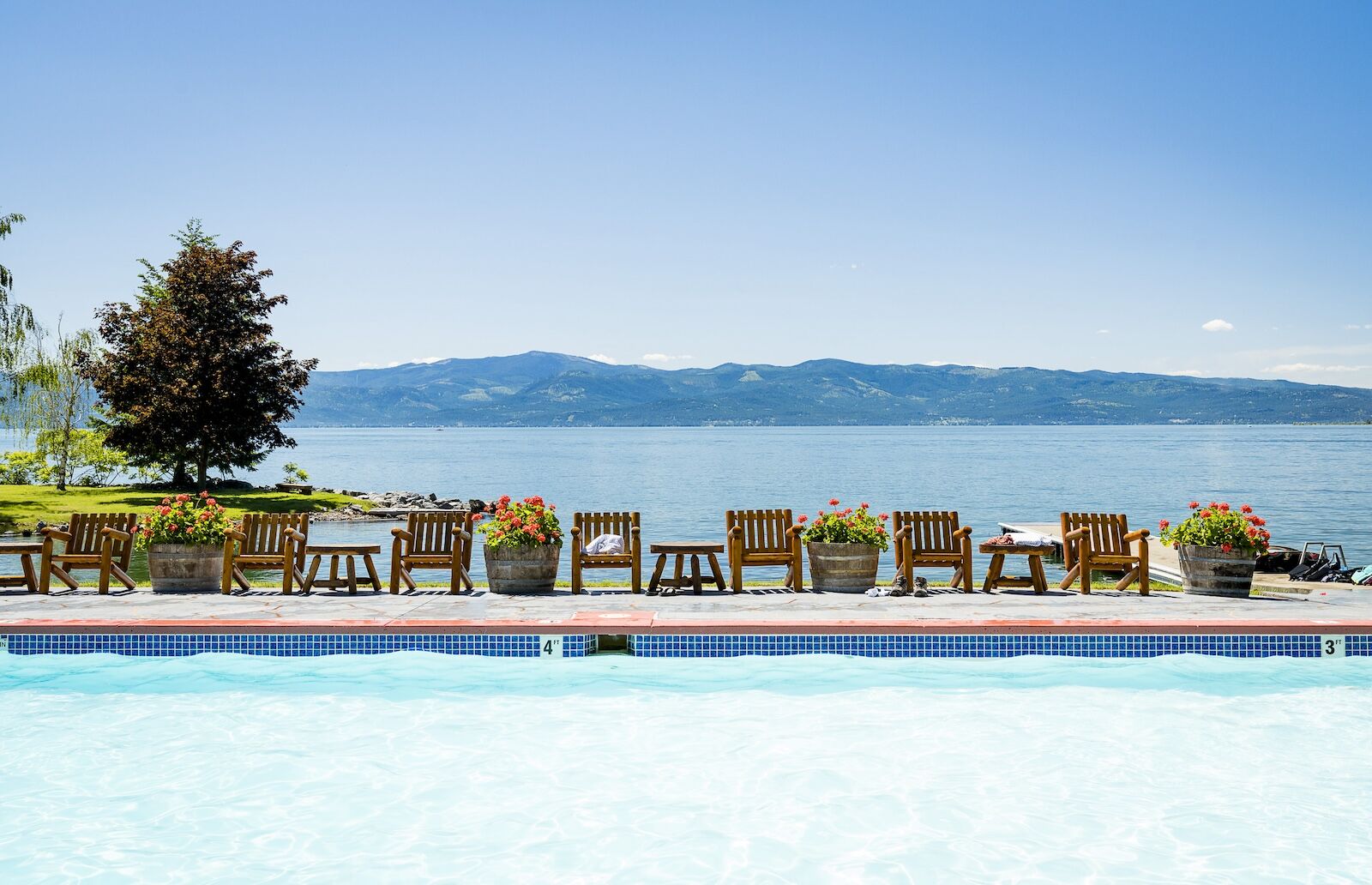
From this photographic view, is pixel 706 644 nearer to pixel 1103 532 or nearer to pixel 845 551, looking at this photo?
pixel 845 551

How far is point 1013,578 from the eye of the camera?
12.0 meters

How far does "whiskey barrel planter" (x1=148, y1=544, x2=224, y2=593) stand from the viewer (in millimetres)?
11516

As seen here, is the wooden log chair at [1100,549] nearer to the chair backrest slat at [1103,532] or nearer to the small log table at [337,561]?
the chair backrest slat at [1103,532]

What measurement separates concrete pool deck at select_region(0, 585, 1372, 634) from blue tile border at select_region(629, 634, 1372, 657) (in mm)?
76

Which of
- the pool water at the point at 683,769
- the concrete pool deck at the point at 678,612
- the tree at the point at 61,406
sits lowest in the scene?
the pool water at the point at 683,769

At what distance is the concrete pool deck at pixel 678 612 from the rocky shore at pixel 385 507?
23729mm

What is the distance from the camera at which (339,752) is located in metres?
7.63

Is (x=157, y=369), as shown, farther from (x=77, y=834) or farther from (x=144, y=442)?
(x=77, y=834)

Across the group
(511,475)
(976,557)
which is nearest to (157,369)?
(976,557)

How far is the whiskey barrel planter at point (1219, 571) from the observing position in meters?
11.2

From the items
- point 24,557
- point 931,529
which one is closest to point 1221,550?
point 931,529

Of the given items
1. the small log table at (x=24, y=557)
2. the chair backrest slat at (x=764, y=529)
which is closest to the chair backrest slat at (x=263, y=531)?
the small log table at (x=24, y=557)

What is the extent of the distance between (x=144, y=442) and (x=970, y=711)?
36.2 meters

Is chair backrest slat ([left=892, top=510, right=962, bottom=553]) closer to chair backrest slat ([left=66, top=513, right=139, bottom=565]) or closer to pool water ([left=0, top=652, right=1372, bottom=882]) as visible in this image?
pool water ([left=0, top=652, right=1372, bottom=882])
